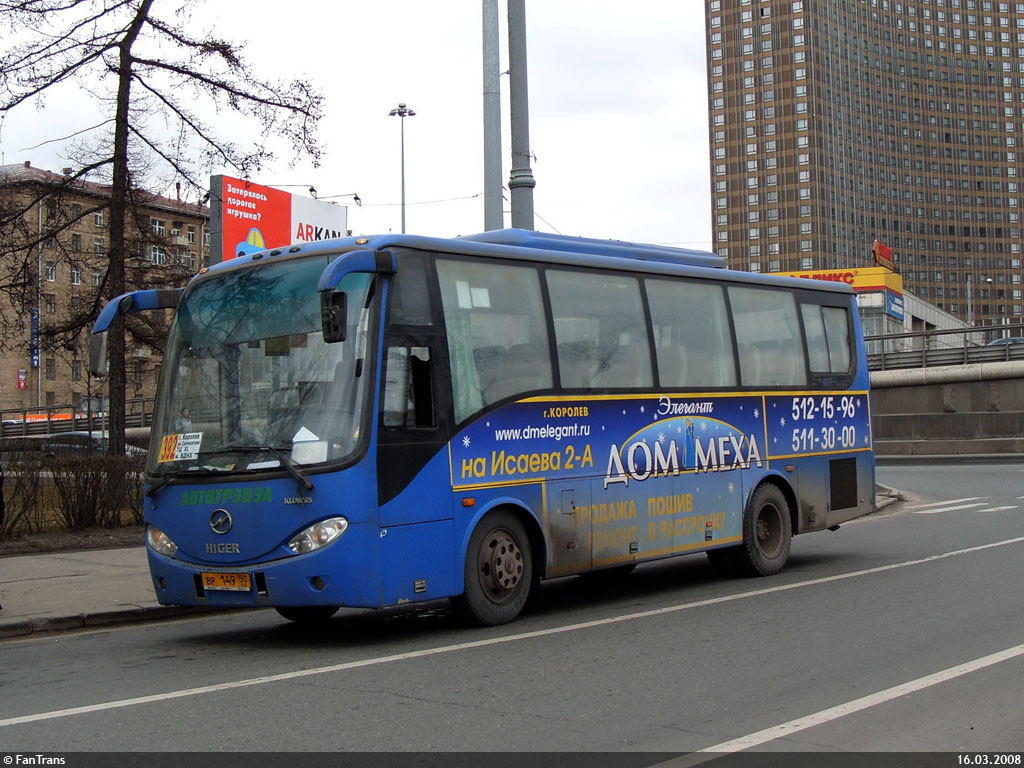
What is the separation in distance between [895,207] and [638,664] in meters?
185

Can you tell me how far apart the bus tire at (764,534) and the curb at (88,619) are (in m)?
5.70

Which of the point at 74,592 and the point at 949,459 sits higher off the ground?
the point at 74,592

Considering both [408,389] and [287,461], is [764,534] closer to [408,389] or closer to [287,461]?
[408,389]

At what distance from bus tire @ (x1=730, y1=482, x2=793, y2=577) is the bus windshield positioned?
5667mm

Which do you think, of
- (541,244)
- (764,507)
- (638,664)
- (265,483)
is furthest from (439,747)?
(764,507)

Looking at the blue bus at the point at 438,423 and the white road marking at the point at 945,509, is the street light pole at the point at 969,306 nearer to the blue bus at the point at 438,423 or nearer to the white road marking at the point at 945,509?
the white road marking at the point at 945,509

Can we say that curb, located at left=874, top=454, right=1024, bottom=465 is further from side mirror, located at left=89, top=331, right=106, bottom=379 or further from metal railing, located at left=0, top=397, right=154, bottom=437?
metal railing, located at left=0, top=397, right=154, bottom=437

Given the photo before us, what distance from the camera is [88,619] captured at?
11.1 metres

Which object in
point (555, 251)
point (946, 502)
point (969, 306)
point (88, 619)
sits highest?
point (969, 306)

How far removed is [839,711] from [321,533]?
13.3ft

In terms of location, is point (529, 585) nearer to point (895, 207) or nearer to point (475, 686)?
point (475, 686)

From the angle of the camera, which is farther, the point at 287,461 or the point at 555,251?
the point at 555,251

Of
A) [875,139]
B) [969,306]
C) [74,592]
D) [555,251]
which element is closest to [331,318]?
[555,251]

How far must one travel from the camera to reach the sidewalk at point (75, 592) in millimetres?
10945
